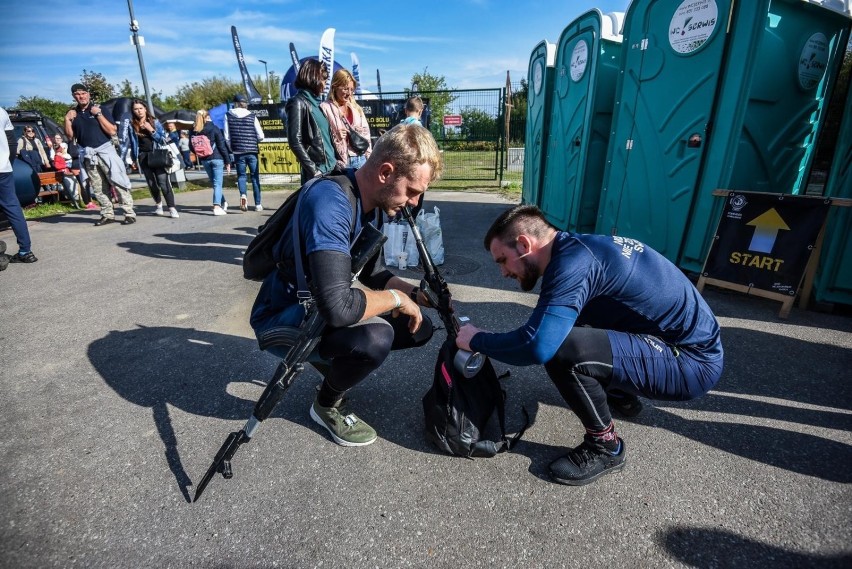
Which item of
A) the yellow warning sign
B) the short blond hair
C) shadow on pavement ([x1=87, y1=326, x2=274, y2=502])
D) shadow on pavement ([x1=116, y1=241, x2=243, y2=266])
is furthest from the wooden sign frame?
the yellow warning sign

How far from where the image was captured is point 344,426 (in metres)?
2.31

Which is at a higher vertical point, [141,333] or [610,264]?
[610,264]

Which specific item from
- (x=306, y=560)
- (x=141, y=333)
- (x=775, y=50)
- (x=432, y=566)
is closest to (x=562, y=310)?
(x=432, y=566)

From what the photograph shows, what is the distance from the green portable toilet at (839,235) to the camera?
3.61 meters

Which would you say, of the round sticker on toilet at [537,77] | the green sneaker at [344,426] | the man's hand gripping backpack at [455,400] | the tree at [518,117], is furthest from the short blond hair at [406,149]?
the tree at [518,117]

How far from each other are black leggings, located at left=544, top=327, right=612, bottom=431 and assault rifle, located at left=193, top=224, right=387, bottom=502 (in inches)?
39.2

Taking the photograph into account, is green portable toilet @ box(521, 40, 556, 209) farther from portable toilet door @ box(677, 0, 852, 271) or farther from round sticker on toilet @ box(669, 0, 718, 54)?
portable toilet door @ box(677, 0, 852, 271)

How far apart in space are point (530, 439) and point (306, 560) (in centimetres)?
127

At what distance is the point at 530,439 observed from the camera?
230 centimetres

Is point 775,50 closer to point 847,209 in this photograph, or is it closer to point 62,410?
point 847,209

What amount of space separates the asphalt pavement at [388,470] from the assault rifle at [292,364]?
0.20 meters

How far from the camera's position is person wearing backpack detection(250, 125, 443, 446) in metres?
1.76

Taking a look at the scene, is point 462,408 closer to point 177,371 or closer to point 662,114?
point 177,371

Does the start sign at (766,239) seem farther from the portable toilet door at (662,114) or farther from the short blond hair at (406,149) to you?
the short blond hair at (406,149)
